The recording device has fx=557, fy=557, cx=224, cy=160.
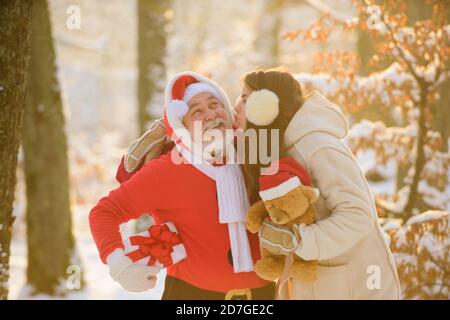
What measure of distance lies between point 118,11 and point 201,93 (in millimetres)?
17940

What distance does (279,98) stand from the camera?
8.14 feet

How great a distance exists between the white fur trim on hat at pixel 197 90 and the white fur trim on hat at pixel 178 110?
6 centimetres

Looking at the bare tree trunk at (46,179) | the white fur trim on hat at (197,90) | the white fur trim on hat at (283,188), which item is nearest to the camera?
the white fur trim on hat at (283,188)

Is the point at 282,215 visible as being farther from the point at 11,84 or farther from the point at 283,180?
the point at 11,84

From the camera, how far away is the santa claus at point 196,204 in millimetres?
2541

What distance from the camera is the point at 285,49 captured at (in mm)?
19922

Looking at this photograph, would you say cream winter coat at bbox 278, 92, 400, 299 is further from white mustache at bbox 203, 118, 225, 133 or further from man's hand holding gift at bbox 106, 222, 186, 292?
man's hand holding gift at bbox 106, 222, 186, 292

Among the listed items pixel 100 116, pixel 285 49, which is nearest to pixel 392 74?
pixel 285 49

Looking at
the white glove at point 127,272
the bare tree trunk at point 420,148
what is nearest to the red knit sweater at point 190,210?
the white glove at point 127,272

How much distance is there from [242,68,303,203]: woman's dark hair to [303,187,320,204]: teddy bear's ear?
24cm

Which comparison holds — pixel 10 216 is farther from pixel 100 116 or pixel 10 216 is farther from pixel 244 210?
pixel 100 116

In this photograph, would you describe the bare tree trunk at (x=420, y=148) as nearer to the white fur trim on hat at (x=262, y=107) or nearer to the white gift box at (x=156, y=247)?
the white fur trim on hat at (x=262, y=107)

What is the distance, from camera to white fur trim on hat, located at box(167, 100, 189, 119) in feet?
8.57

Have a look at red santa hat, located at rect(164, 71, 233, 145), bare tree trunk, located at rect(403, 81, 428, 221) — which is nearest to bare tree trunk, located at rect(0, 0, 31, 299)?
red santa hat, located at rect(164, 71, 233, 145)
